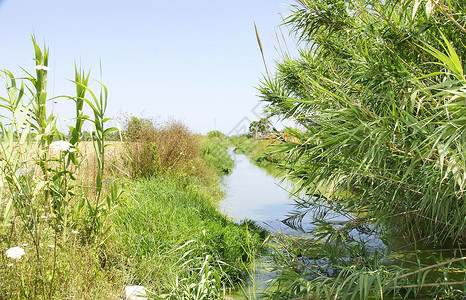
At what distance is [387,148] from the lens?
3.01 metres

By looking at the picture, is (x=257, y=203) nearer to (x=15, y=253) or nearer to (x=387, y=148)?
(x=387, y=148)

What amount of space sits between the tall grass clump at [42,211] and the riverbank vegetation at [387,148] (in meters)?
1.60

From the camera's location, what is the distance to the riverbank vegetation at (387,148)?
2811 mm

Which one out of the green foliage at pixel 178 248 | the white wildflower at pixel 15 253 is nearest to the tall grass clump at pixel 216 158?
the green foliage at pixel 178 248

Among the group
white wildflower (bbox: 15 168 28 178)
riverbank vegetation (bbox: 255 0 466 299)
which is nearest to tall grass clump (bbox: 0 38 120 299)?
white wildflower (bbox: 15 168 28 178)

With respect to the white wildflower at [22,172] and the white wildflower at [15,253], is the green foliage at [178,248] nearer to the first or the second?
the white wildflower at [22,172]

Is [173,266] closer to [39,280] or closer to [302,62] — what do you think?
[39,280]

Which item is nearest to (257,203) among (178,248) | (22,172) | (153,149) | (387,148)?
(153,149)

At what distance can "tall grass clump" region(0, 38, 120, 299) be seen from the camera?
2408 millimetres

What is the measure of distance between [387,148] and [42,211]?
2.55 m

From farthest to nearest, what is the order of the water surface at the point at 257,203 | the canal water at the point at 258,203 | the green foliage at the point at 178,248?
1. the water surface at the point at 257,203
2. the canal water at the point at 258,203
3. the green foliage at the point at 178,248

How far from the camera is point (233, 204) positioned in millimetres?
9305

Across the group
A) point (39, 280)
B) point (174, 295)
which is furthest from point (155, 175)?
point (39, 280)

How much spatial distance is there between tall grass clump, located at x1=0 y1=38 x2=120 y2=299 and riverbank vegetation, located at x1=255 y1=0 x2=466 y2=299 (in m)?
1.60
